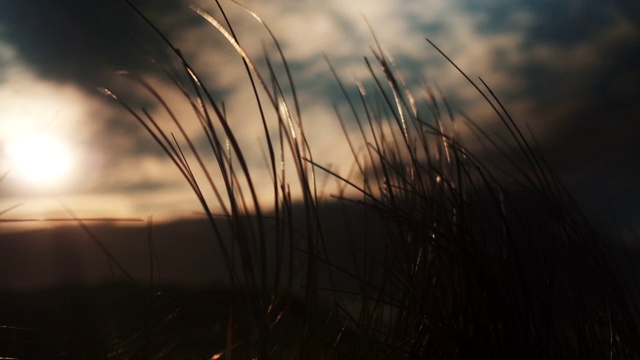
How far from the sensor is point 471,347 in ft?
2.85

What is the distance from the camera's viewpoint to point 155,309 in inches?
41.3

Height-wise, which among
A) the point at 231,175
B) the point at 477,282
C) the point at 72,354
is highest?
the point at 231,175

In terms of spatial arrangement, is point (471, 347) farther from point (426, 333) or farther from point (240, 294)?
point (240, 294)

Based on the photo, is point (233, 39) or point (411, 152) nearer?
point (233, 39)

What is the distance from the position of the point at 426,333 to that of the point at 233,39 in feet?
1.79

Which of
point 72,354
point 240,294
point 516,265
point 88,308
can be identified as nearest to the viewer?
point 240,294

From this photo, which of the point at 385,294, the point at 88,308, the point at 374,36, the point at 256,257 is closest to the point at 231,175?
the point at 256,257

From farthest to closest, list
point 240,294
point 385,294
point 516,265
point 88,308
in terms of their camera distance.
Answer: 1. point 88,308
2. point 385,294
3. point 516,265
4. point 240,294

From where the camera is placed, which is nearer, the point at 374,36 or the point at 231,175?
the point at 231,175

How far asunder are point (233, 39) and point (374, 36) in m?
0.39

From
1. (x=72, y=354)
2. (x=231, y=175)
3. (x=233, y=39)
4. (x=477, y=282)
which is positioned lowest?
(x=72, y=354)

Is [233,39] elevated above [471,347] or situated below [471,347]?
above

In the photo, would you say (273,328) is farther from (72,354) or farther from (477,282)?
(72,354)

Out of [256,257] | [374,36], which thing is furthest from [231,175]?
[374,36]
